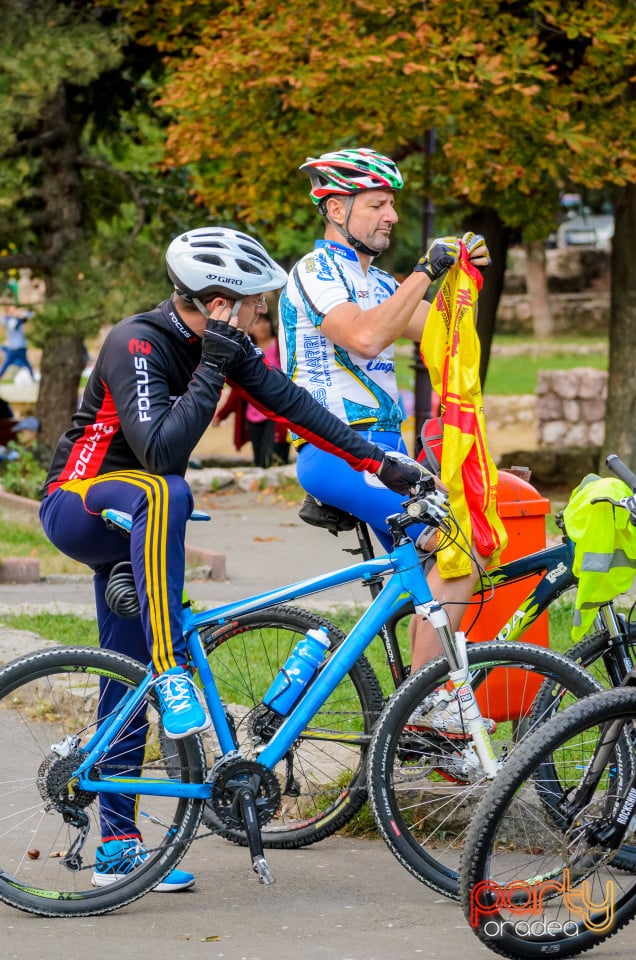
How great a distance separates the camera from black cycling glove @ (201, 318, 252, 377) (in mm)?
4098

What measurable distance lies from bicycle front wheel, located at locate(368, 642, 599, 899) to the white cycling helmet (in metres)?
1.09

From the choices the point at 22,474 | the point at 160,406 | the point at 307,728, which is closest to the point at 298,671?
the point at 307,728

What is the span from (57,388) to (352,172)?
11.2 meters

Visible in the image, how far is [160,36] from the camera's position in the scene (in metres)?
14.3

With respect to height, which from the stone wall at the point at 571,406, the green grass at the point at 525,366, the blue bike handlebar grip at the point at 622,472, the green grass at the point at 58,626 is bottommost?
the green grass at the point at 525,366

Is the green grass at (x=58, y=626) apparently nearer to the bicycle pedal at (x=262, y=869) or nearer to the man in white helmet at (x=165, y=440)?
the man in white helmet at (x=165, y=440)

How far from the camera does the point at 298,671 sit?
4391 mm

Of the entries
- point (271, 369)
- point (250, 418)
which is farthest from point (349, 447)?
point (250, 418)

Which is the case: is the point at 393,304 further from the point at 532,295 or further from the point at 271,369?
the point at 532,295

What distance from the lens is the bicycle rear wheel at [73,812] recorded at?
4.23 m

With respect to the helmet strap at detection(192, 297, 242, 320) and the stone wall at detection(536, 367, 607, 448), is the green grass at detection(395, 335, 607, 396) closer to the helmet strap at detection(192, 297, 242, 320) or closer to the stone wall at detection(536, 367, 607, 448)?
the stone wall at detection(536, 367, 607, 448)

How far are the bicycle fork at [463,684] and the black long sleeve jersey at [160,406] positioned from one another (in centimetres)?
44

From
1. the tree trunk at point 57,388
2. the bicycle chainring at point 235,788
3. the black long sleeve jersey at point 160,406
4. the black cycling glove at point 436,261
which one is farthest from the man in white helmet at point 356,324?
the tree trunk at point 57,388
